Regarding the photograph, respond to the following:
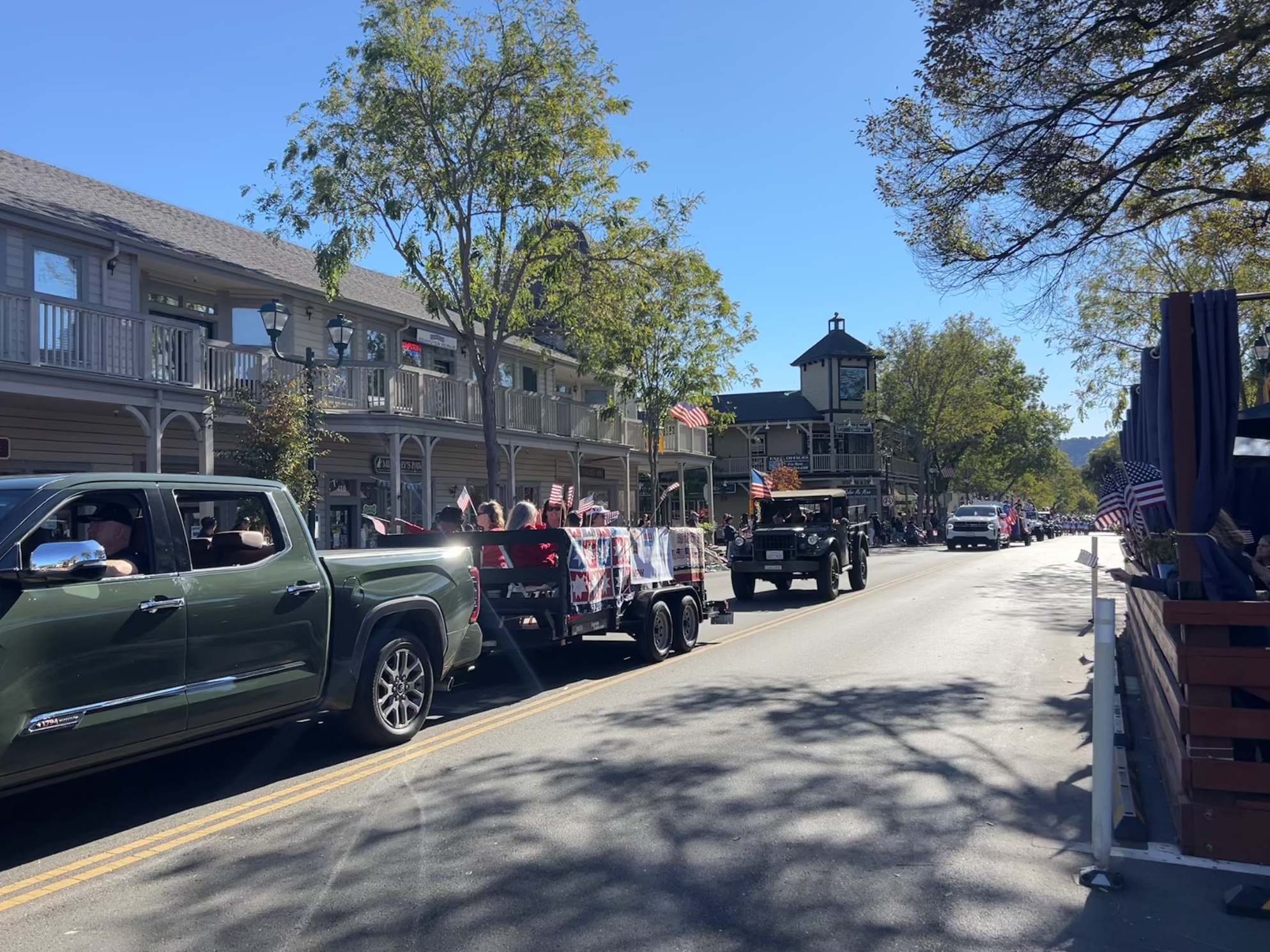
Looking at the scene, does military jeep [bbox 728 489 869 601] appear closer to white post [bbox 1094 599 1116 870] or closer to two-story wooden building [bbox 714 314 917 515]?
white post [bbox 1094 599 1116 870]

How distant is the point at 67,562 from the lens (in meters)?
4.67

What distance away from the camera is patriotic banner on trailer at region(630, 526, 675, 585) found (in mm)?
10656

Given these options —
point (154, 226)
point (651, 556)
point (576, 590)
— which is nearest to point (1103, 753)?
point (576, 590)

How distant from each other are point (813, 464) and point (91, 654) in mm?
55358

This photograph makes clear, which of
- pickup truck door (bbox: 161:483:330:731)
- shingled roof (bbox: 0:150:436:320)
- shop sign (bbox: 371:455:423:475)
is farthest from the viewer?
shop sign (bbox: 371:455:423:475)

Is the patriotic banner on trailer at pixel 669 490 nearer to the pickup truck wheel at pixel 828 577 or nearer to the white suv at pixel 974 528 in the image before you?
the pickup truck wheel at pixel 828 577

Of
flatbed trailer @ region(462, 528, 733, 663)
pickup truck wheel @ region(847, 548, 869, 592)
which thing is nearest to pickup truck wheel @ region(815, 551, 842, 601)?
pickup truck wheel @ region(847, 548, 869, 592)

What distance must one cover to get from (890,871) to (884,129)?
957 cm

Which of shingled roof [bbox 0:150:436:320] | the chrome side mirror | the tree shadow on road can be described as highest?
shingled roof [bbox 0:150:436:320]

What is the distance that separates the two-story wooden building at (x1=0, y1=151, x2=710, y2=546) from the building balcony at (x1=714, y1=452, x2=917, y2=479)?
3082 centimetres

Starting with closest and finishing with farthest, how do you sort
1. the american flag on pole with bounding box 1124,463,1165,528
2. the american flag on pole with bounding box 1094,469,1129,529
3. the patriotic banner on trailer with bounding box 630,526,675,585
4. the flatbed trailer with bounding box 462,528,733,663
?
the american flag on pole with bounding box 1124,463,1165,528 < the american flag on pole with bounding box 1094,469,1129,529 < the flatbed trailer with bounding box 462,528,733,663 < the patriotic banner on trailer with bounding box 630,526,675,585

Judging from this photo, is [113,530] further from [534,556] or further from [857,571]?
[857,571]

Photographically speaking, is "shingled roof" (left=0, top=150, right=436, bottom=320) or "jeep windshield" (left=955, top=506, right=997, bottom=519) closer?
"shingled roof" (left=0, top=150, right=436, bottom=320)

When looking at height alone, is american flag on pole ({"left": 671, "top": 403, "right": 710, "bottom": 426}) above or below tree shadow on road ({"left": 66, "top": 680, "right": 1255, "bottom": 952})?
above
